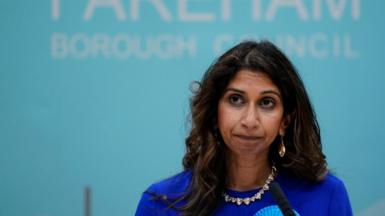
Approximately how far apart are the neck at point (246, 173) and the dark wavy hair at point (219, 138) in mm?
27

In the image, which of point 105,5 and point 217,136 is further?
point 105,5

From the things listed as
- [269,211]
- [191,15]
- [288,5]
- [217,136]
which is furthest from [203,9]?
[269,211]

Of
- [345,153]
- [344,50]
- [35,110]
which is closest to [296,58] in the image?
[344,50]

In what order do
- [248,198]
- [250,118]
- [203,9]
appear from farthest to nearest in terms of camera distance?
[203,9]
[248,198]
[250,118]

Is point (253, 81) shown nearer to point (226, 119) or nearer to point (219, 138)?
point (226, 119)

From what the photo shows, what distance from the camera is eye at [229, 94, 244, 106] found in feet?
5.00

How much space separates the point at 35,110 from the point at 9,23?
0.40 m

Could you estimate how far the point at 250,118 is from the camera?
1.47m

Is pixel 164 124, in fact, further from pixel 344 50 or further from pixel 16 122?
pixel 344 50

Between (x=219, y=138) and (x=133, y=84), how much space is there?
127 centimetres

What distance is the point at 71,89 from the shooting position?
287 cm

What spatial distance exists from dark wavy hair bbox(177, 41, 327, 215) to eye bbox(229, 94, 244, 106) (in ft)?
0.14

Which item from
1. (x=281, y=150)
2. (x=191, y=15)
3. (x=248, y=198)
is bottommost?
(x=248, y=198)

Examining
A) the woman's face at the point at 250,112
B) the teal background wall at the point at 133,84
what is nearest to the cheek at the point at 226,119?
the woman's face at the point at 250,112
